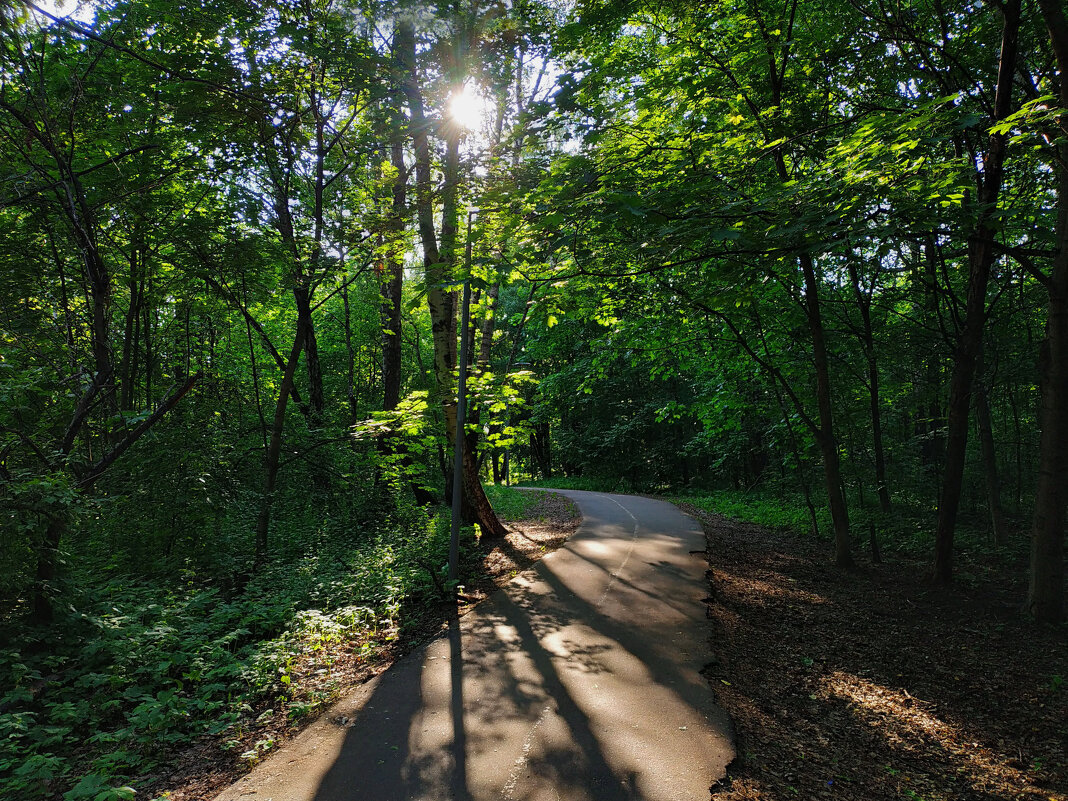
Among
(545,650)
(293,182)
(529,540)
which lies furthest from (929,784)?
(293,182)

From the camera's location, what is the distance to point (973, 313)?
6309mm

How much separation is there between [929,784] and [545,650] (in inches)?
124

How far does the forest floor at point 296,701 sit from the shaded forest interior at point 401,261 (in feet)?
0.18

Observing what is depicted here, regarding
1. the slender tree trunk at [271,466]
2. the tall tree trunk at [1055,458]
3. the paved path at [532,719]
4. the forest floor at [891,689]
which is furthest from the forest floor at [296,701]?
the tall tree trunk at [1055,458]

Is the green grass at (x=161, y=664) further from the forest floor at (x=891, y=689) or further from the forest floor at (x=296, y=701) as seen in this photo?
the forest floor at (x=891, y=689)

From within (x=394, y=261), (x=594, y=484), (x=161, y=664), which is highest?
(x=394, y=261)

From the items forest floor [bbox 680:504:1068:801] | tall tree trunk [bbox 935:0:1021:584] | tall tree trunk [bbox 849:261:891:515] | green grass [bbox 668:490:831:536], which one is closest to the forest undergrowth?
forest floor [bbox 680:504:1068:801]

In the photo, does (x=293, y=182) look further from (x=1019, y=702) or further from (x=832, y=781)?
(x=1019, y=702)

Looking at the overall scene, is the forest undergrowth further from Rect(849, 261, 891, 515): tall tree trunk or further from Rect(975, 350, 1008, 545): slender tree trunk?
Rect(975, 350, 1008, 545): slender tree trunk

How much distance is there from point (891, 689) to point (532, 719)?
326cm

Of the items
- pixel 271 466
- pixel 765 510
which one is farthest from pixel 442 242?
pixel 765 510

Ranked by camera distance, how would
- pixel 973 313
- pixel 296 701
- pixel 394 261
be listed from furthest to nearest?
pixel 394 261 < pixel 973 313 < pixel 296 701

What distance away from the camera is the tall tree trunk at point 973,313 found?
18.3 feet

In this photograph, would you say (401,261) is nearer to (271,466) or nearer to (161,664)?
(271,466)
